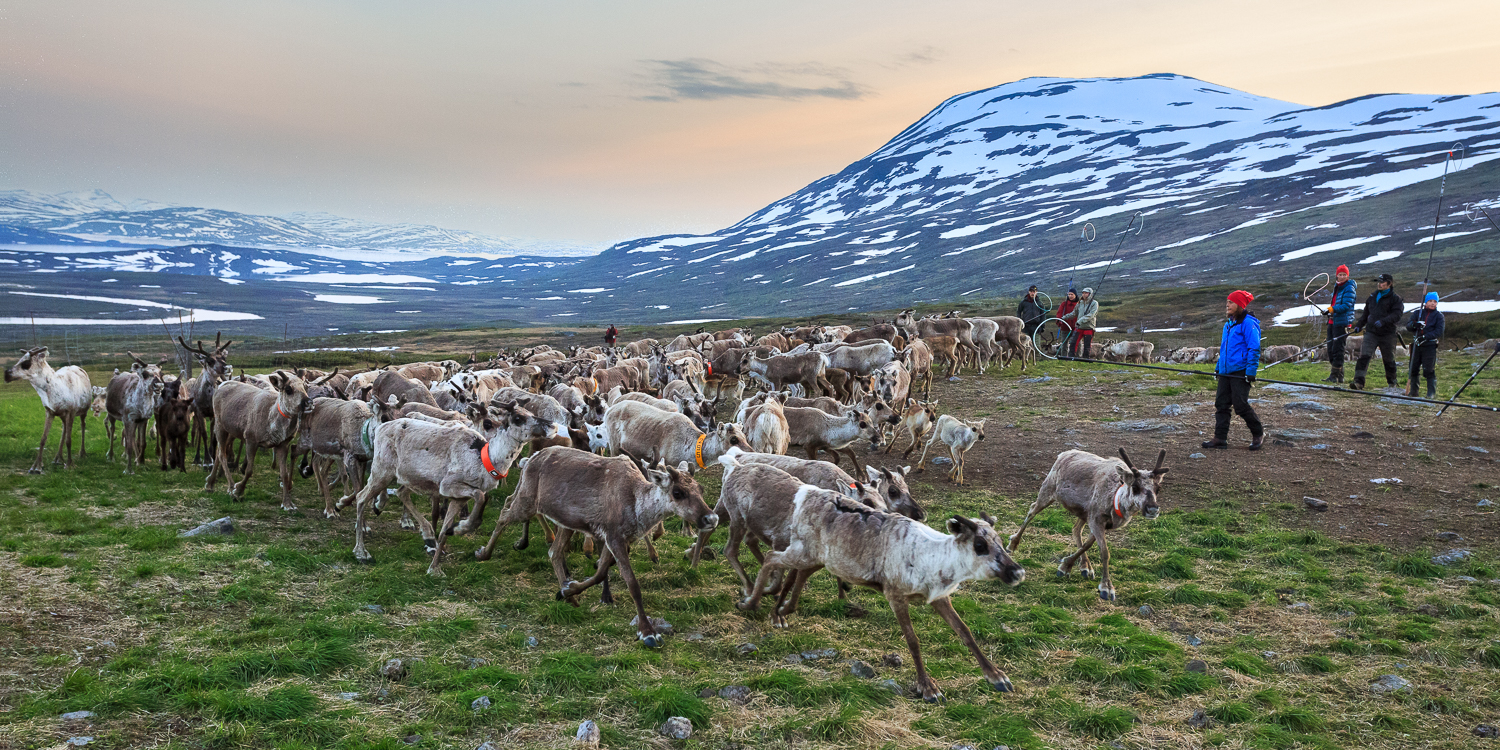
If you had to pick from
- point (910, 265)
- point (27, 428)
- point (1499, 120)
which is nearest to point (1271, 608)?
point (27, 428)

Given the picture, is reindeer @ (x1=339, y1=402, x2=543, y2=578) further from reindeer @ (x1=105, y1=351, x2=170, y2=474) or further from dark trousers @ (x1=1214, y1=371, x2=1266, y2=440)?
dark trousers @ (x1=1214, y1=371, x2=1266, y2=440)

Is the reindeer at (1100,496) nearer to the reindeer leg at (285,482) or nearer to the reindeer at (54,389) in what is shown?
the reindeer leg at (285,482)

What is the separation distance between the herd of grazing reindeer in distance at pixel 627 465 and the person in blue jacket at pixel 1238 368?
5122mm

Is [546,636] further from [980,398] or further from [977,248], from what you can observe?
[977,248]

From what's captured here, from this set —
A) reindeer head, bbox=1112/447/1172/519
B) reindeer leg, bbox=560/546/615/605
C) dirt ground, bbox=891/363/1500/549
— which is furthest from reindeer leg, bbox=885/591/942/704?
dirt ground, bbox=891/363/1500/549

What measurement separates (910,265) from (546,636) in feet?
506

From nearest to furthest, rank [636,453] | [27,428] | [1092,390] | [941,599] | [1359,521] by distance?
[941,599] → [1359,521] → [636,453] → [27,428] → [1092,390]

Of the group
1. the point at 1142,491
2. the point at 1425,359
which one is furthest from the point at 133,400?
the point at 1425,359

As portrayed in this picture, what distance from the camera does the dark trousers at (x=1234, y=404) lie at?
47.7 ft

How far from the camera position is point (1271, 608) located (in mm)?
8195

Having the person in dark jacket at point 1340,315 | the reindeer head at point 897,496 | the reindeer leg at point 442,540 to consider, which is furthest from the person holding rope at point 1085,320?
the reindeer leg at point 442,540

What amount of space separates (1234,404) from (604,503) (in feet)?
42.3

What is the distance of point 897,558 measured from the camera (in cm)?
709

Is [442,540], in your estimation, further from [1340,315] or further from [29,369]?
[1340,315]
